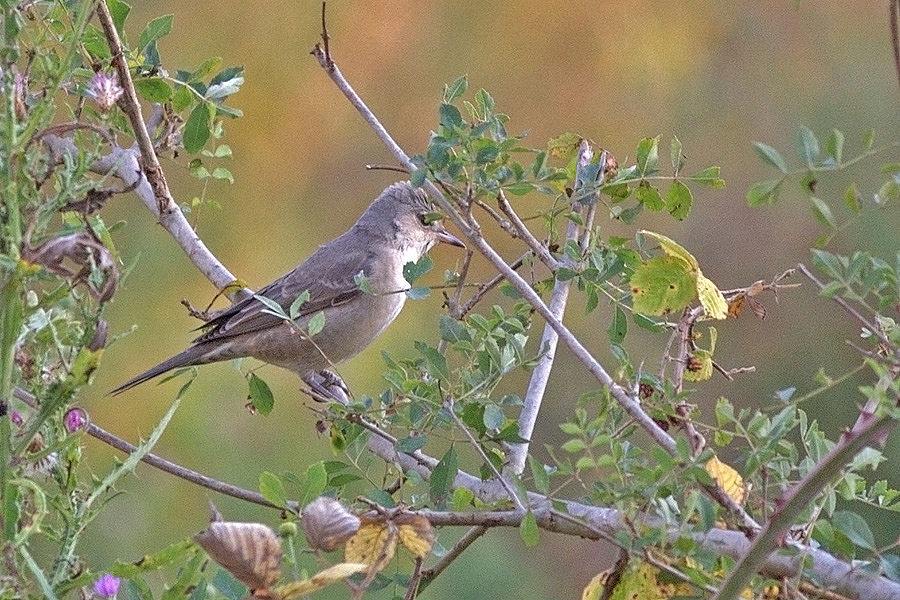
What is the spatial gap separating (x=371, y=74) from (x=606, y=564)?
145 inches

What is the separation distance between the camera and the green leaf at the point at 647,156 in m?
2.44

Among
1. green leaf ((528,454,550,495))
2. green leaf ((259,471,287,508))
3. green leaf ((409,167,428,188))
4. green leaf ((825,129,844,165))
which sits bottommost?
green leaf ((528,454,550,495))

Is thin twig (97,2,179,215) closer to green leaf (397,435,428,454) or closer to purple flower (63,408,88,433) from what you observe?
green leaf (397,435,428,454)

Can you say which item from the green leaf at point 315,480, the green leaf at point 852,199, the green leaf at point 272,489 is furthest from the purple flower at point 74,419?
the green leaf at point 852,199

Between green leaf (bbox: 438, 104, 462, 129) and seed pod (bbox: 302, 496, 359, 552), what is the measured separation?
110 cm

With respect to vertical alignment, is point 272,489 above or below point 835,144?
above

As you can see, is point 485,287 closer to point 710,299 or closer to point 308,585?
point 710,299

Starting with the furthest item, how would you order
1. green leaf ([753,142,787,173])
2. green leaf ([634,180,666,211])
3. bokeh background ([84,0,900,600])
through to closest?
A: bokeh background ([84,0,900,600]) < green leaf ([634,180,666,211]) < green leaf ([753,142,787,173])

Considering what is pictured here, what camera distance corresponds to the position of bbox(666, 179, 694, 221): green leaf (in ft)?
8.24

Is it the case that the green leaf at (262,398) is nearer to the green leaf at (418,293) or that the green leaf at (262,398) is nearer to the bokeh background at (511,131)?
the green leaf at (418,293)

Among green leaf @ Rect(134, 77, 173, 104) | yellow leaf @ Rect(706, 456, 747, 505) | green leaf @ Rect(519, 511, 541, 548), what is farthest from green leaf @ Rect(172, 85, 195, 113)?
yellow leaf @ Rect(706, 456, 747, 505)

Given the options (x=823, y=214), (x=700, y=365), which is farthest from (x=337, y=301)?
(x=823, y=214)

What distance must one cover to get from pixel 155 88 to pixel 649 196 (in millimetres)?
1319

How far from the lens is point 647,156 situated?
2451mm
